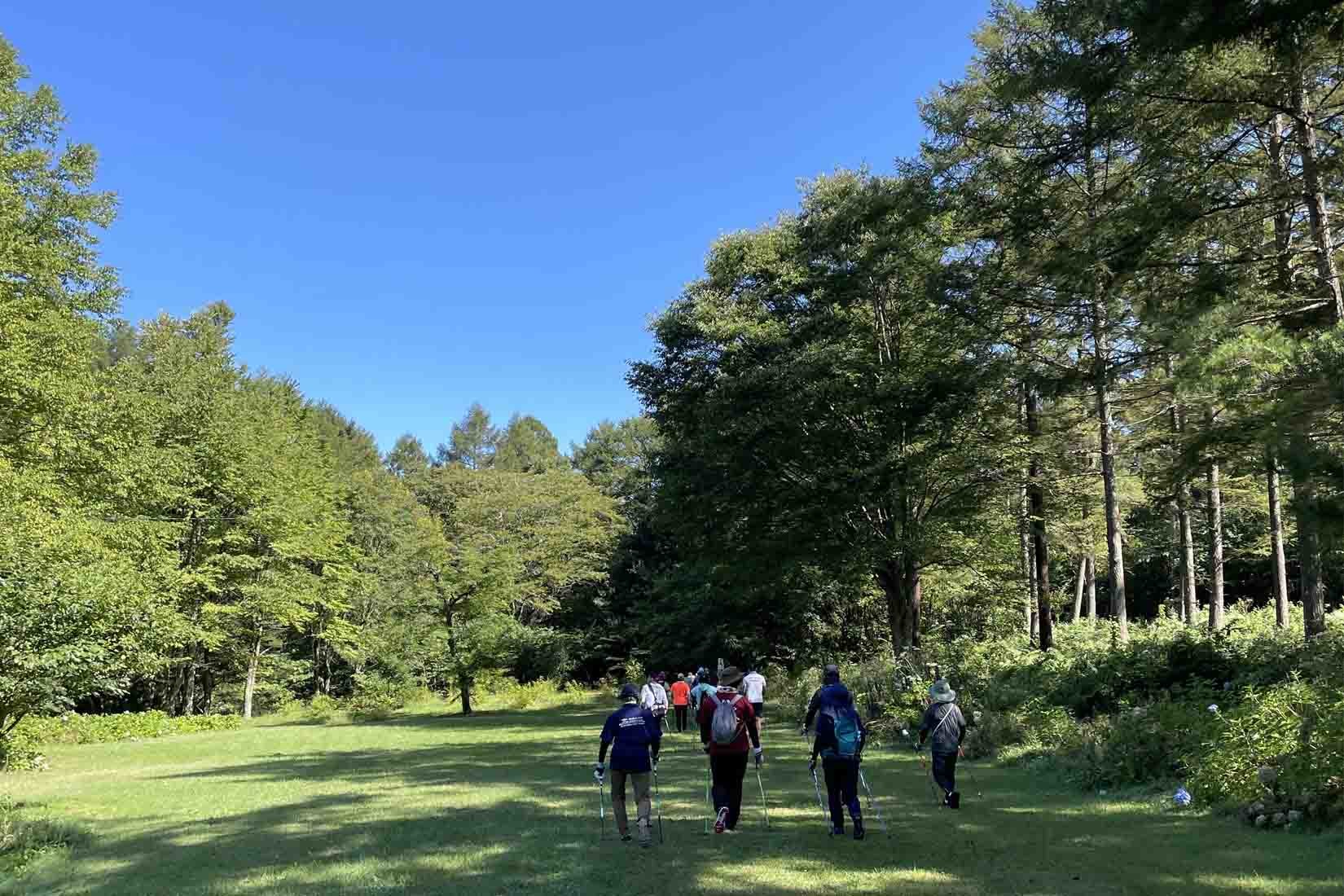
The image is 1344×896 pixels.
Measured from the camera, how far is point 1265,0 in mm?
6223

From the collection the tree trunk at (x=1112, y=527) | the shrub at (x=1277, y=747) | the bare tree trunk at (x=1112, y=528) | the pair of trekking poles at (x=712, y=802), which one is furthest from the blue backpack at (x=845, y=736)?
the bare tree trunk at (x=1112, y=528)

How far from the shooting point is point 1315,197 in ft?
34.3

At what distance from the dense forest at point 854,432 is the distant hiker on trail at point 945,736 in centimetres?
375

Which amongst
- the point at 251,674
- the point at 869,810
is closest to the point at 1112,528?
the point at 869,810

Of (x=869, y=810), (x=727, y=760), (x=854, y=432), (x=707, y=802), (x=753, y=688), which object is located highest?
(x=854, y=432)

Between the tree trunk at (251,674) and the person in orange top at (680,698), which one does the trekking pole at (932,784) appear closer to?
the person in orange top at (680,698)

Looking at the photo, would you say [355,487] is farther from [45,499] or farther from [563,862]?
[563,862]

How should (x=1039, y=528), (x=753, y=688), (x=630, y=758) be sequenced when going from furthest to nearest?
(x=1039, y=528)
(x=753, y=688)
(x=630, y=758)

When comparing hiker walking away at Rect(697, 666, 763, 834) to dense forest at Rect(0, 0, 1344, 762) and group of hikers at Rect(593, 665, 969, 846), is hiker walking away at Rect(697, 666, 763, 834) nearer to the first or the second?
group of hikers at Rect(593, 665, 969, 846)

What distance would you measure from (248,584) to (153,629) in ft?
43.5

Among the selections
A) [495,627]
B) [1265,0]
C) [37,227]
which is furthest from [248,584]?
[1265,0]

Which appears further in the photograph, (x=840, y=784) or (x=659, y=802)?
(x=659, y=802)

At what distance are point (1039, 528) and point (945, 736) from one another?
1418cm

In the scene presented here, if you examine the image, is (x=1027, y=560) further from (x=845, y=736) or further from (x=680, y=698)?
(x=845, y=736)
